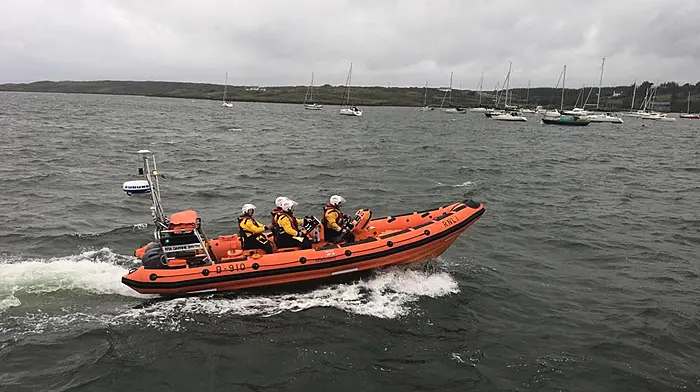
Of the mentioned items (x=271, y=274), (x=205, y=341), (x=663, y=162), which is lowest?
(x=205, y=341)

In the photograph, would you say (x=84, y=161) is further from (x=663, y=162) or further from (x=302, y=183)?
(x=663, y=162)

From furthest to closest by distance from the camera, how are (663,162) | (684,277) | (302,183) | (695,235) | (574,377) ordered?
1. (663,162)
2. (302,183)
3. (695,235)
4. (684,277)
5. (574,377)

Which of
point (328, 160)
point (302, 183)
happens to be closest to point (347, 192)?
point (302, 183)

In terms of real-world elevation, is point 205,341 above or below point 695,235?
below

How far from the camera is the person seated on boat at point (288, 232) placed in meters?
8.21

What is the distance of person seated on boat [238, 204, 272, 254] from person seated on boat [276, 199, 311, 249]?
9.6 inches

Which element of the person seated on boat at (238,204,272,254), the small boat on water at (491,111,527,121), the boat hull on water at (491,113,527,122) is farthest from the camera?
the small boat on water at (491,111,527,121)

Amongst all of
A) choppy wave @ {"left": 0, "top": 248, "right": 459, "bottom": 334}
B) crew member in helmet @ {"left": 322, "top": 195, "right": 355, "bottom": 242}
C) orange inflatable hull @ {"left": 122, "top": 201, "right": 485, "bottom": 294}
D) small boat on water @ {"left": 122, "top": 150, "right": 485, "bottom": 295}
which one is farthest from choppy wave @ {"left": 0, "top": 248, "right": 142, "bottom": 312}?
crew member in helmet @ {"left": 322, "top": 195, "right": 355, "bottom": 242}

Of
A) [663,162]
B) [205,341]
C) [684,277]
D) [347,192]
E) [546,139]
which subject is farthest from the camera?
[546,139]

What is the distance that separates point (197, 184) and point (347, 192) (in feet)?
17.4

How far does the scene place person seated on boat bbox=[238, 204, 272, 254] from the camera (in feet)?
26.5

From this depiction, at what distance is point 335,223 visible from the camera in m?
8.55

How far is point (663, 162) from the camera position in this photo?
88.6ft

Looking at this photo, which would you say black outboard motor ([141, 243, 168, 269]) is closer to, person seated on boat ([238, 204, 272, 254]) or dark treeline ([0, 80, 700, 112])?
person seated on boat ([238, 204, 272, 254])
